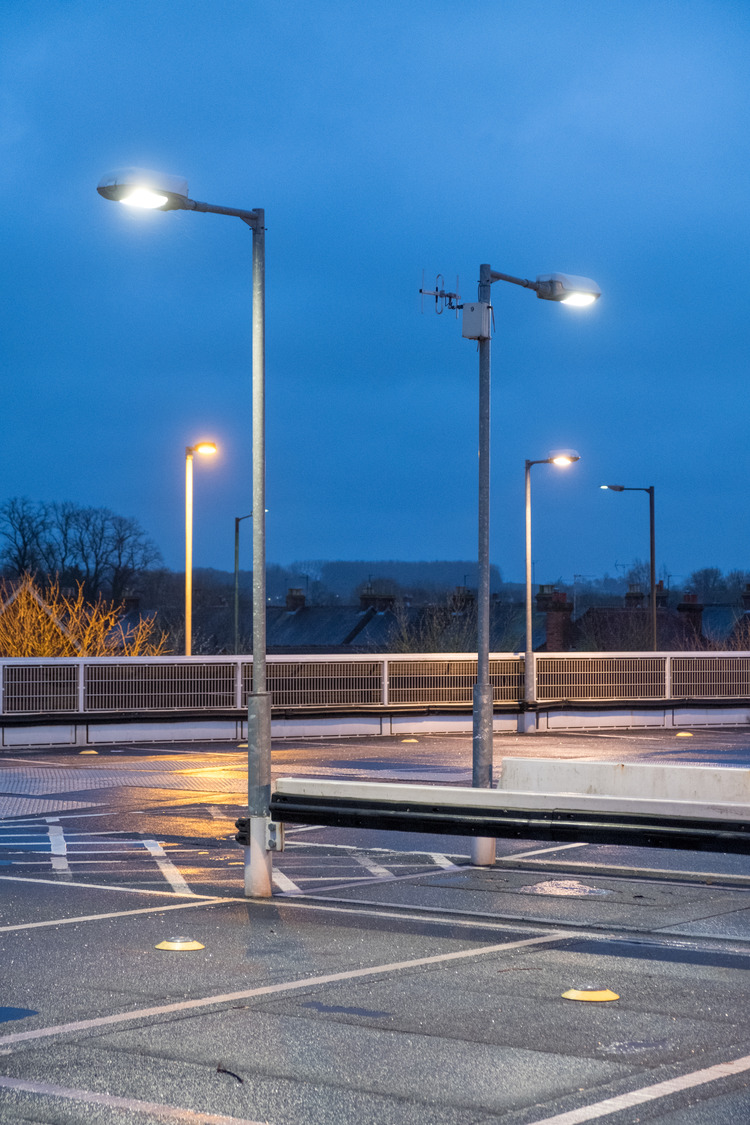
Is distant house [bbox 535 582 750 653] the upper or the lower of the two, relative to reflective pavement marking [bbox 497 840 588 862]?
upper

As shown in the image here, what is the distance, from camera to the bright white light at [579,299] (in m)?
14.4

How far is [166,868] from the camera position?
12.3 metres

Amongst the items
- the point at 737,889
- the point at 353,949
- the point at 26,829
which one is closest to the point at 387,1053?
the point at 353,949

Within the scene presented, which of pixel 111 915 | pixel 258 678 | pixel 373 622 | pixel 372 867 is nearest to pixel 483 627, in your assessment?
pixel 372 867

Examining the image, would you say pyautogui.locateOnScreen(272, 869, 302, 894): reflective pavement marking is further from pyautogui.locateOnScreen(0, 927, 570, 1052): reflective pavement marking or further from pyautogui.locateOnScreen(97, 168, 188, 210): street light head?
pyautogui.locateOnScreen(97, 168, 188, 210): street light head

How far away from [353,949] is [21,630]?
101ft

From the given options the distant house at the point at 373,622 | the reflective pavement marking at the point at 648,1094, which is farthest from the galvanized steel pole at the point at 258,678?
the distant house at the point at 373,622

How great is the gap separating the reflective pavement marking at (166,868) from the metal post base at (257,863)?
63cm

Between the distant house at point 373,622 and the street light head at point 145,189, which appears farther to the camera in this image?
the distant house at point 373,622

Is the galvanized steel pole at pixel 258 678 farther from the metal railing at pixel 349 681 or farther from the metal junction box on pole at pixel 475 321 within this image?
the metal railing at pixel 349 681

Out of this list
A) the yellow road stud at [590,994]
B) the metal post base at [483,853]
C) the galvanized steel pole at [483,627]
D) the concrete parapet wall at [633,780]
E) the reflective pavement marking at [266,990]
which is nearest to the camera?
the reflective pavement marking at [266,990]

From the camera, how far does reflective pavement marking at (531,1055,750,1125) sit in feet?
18.0

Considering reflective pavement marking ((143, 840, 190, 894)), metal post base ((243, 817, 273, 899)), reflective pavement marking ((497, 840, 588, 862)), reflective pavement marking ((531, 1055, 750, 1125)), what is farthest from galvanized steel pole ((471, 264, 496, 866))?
reflective pavement marking ((531, 1055, 750, 1125))

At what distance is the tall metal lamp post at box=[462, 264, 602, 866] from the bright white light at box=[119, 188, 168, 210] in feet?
11.8
